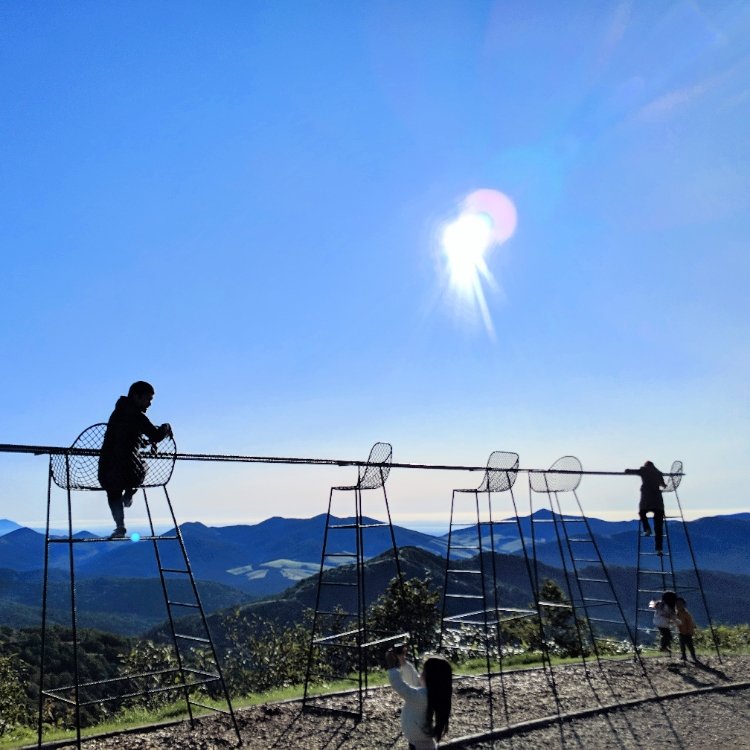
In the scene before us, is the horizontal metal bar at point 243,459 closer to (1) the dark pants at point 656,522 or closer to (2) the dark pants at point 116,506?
(2) the dark pants at point 116,506

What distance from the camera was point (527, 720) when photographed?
9.97 m

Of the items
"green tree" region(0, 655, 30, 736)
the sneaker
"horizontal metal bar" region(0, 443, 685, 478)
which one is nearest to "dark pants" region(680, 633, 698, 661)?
"horizontal metal bar" region(0, 443, 685, 478)

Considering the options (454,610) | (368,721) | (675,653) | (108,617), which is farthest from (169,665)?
(108,617)

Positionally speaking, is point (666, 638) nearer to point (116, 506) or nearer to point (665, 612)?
point (665, 612)

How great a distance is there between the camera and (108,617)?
514ft

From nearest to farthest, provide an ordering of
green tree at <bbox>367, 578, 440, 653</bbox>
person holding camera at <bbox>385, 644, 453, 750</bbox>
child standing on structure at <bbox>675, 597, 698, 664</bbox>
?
person holding camera at <bbox>385, 644, 453, 750</bbox>, child standing on structure at <bbox>675, 597, 698, 664</bbox>, green tree at <bbox>367, 578, 440, 653</bbox>

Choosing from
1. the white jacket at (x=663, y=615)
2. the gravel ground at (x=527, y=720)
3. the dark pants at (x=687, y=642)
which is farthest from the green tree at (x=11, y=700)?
the dark pants at (x=687, y=642)

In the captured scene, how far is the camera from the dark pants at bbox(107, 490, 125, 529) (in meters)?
7.65

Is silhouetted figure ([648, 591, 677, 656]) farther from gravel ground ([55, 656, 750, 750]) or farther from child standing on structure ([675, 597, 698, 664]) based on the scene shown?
gravel ground ([55, 656, 750, 750])

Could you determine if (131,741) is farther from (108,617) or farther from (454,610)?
(108,617)

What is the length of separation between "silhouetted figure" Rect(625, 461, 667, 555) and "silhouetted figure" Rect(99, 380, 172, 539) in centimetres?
1185

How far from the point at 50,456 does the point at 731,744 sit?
9337 mm

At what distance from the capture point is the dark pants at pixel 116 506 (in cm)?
765

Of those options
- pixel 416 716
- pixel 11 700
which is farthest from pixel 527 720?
pixel 11 700
